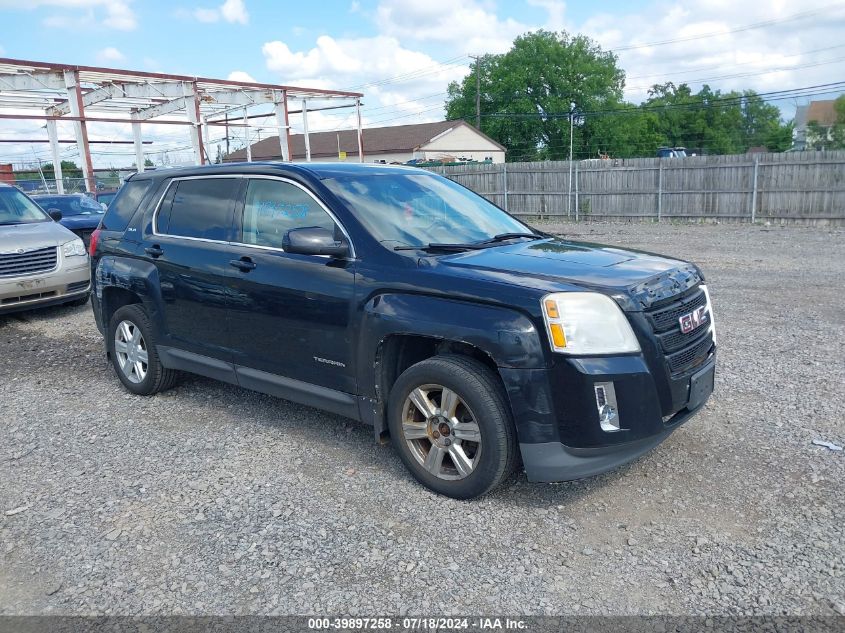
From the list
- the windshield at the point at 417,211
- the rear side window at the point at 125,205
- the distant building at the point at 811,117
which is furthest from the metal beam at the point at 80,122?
the distant building at the point at 811,117

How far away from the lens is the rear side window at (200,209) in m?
4.99

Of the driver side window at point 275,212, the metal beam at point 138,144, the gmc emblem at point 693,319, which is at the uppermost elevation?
the metal beam at point 138,144

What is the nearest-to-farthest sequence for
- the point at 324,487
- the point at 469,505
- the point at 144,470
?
the point at 469,505, the point at 324,487, the point at 144,470

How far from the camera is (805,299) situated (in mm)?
8891

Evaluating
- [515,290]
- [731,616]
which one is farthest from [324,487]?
[731,616]

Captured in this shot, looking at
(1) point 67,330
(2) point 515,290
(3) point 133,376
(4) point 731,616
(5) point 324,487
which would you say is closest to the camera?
(4) point 731,616

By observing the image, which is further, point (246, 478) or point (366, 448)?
point (366, 448)

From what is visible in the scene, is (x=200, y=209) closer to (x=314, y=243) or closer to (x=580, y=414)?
(x=314, y=243)

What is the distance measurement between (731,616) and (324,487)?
89.0 inches

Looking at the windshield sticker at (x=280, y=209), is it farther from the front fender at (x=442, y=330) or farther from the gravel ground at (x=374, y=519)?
the gravel ground at (x=374, y=519)

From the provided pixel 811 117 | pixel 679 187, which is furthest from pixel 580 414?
pixel 811 117

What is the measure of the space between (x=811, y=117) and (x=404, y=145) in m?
66.6

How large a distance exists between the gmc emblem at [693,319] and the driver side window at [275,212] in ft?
7.05

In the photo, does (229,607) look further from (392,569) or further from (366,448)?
(366,448)
